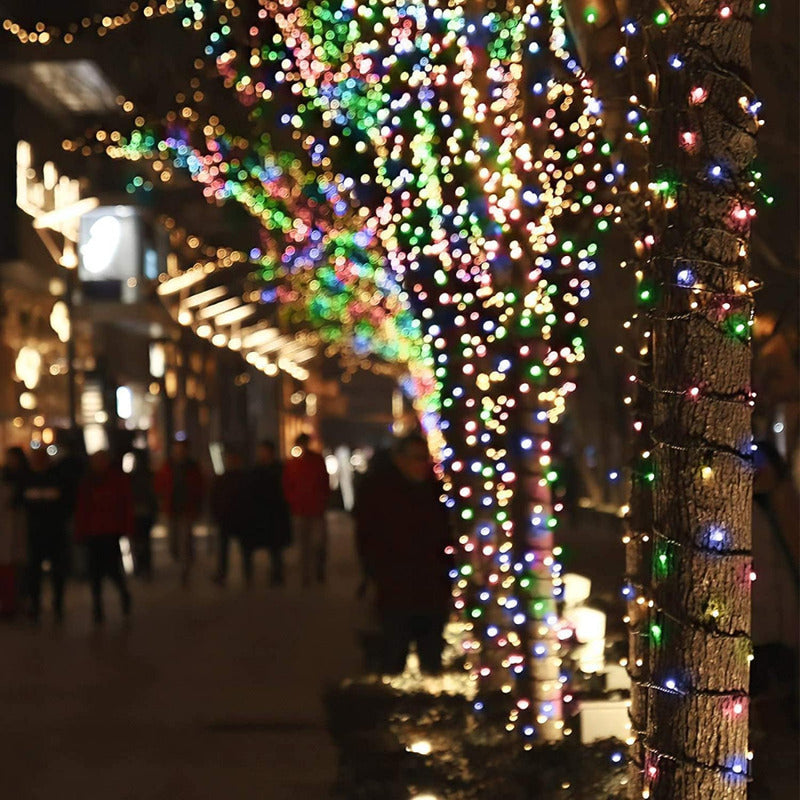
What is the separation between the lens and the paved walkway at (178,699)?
9539mm

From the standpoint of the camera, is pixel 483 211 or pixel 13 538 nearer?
pixel 483 211

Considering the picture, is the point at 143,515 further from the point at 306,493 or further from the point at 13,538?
the point at 13,538

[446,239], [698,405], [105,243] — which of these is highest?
[105,243]

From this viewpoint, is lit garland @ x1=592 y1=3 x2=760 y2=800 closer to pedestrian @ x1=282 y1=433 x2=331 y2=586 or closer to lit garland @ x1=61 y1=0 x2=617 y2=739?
lit garland @ x1=61 y1=0 x2=617 y2=739

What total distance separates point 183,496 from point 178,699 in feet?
33.0

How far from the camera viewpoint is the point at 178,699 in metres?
12.4

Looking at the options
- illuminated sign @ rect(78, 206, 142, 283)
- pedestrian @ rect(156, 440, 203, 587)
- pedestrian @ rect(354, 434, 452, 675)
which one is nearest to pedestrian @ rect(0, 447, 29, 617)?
pedestrian @ rect(156, 440, 203, 587)

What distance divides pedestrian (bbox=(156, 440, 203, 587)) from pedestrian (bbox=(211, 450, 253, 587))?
Result: 314mm

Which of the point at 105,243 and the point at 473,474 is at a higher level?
the point at 105,243

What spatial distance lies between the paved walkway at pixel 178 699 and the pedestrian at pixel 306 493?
154 centimetres

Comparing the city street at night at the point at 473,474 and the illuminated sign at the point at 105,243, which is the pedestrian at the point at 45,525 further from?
the illuminated sign at the point at 105,243

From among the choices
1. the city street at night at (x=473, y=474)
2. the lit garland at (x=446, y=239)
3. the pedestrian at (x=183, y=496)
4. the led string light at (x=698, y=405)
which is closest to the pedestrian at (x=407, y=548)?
the city street at night at (x=473, y=474)

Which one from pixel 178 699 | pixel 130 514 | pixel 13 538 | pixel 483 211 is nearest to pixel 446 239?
pixel 483 211

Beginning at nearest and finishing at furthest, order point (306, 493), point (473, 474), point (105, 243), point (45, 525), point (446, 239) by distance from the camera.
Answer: point (446, 239), point (473, 474), point (45, 525), point (306, 493), point (105, 243)
